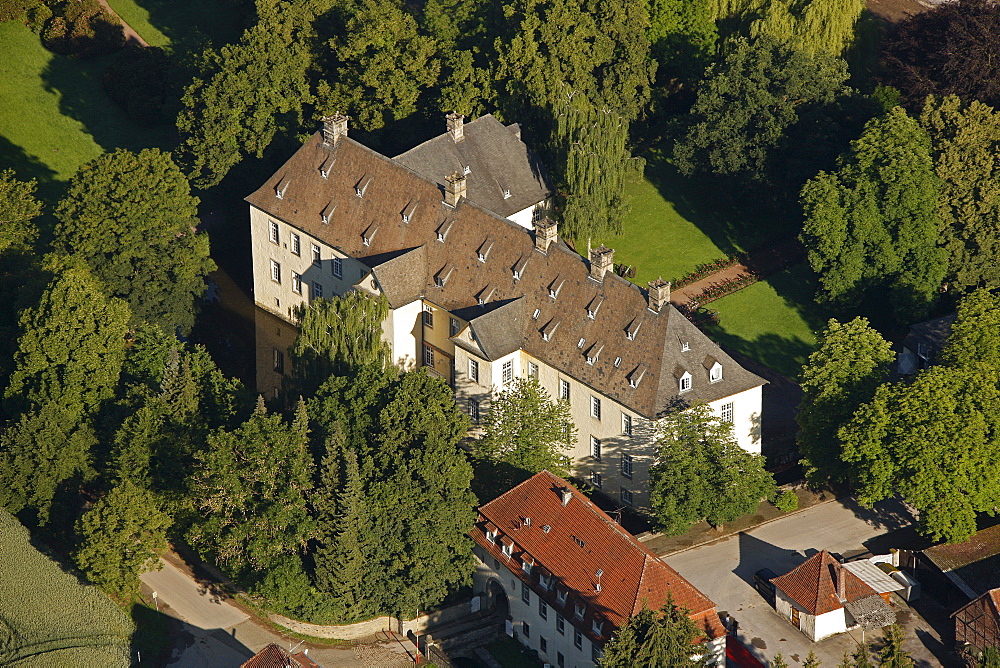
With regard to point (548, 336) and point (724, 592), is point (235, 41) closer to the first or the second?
point (548, 336)

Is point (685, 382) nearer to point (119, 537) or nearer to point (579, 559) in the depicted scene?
point (579, 559)

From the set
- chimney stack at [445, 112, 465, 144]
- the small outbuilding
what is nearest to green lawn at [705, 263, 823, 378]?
chimney stack at [445, 112, 465, 144]

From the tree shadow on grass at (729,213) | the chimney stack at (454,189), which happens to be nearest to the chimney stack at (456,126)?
the chimney stack at (454,189)

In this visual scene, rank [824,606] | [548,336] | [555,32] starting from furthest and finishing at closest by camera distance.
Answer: [555,32] < [548,336] < [824,606]

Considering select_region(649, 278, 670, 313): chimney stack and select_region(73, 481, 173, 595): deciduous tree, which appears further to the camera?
select_region(649, 278, 670, 313): chimney stack

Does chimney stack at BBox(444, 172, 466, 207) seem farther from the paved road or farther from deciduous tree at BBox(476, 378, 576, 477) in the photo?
the paved road

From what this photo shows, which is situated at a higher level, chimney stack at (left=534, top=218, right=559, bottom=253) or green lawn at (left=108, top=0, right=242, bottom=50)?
green lawn at (left=108, top=0, right=242, bottom=50)

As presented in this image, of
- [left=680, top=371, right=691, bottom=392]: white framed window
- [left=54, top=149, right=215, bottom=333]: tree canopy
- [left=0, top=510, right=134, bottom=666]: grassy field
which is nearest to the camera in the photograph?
[left=0, top=510, right=134, bottom=666]: grassy field

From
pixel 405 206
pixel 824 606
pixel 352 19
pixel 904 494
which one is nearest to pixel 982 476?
pixel 904 494
